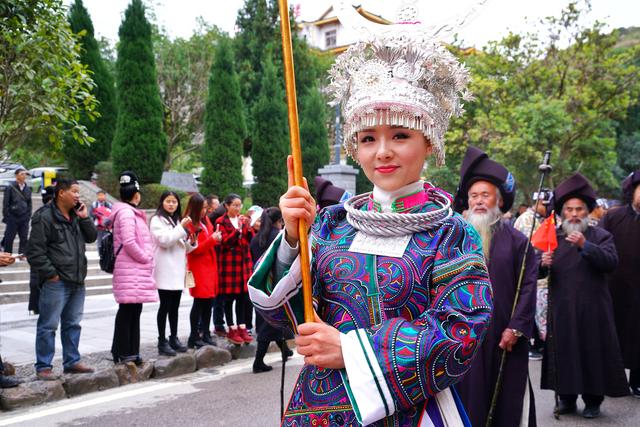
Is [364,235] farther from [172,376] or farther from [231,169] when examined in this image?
[231,169]

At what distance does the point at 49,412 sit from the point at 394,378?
439 cm

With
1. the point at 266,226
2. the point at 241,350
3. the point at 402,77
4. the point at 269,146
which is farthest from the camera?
the point at 269,146

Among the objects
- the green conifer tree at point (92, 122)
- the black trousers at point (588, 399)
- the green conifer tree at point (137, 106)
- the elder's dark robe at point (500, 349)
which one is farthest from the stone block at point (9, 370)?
the green conifer tree at point (92, 122)

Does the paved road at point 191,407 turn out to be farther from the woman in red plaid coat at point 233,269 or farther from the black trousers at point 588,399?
the woman in red plaid coat at point 233,269

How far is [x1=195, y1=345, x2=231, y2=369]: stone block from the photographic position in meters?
6.66

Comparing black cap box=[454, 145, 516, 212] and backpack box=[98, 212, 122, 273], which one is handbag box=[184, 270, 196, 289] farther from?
black cap box=[454, 145, 516, 212]

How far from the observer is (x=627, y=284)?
6.06m

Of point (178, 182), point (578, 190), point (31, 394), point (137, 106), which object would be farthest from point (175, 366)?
point (178, 182)

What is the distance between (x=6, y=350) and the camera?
267 inches

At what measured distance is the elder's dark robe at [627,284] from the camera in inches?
230

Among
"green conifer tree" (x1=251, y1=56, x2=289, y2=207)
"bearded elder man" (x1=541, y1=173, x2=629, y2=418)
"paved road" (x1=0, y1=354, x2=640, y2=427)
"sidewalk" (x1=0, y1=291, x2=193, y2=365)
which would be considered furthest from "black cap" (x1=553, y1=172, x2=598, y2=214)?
"green conifer tree" (x1=251, y1=56, x2=289, y2=207)

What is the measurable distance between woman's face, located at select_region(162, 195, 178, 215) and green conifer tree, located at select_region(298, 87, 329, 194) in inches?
772

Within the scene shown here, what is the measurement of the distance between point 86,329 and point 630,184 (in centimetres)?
725

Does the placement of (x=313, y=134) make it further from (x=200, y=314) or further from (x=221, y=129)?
(x=200, y=314)
